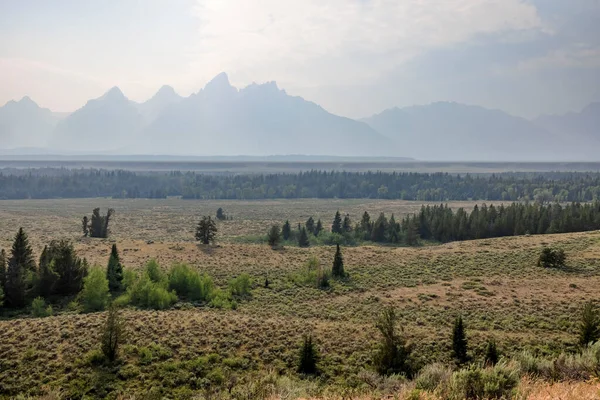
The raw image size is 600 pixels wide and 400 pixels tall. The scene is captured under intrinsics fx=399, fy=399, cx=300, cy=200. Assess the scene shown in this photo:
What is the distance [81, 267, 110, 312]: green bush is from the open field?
5034mm

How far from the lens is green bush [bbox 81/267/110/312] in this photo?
3247 cm

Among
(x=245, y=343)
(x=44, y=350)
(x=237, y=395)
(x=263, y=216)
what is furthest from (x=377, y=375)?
(x=263, y=216)

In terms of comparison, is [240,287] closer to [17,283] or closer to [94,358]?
[17,283]

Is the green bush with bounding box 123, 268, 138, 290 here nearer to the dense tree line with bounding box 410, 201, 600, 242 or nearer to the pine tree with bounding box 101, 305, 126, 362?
the pine tree with bounding box 101, 305, 126, 362

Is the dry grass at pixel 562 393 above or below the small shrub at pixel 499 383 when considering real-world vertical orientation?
above

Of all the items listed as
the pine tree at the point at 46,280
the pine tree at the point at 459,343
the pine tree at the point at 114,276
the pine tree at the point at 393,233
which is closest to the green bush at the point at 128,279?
the pine tree at the point at 114,276

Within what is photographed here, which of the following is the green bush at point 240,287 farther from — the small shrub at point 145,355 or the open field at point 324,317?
the small shrub at point 145,355

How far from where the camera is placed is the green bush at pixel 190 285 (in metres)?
36.7

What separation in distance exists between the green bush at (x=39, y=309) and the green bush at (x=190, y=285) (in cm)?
982

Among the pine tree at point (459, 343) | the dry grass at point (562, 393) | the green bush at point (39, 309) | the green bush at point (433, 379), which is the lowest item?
the green bush at point (39, 309)

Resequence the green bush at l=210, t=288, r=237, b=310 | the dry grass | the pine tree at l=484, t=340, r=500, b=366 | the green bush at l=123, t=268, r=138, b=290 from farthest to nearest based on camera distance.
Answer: the green bush at l=123, t=268, r=138, b=290, the green bush at l=210, t=288, r=237, b=310, the pine tree at l=484, t=340, r=500, b=366, the dry grass

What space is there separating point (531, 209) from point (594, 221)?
486 inches

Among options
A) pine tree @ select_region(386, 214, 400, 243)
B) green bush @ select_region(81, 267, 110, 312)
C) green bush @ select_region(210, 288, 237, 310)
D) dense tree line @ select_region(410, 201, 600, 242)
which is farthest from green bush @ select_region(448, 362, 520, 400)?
dense tree line @ select_region(410, 201, 600, 242)

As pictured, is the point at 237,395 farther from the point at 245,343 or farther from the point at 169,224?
the point at 169,224
